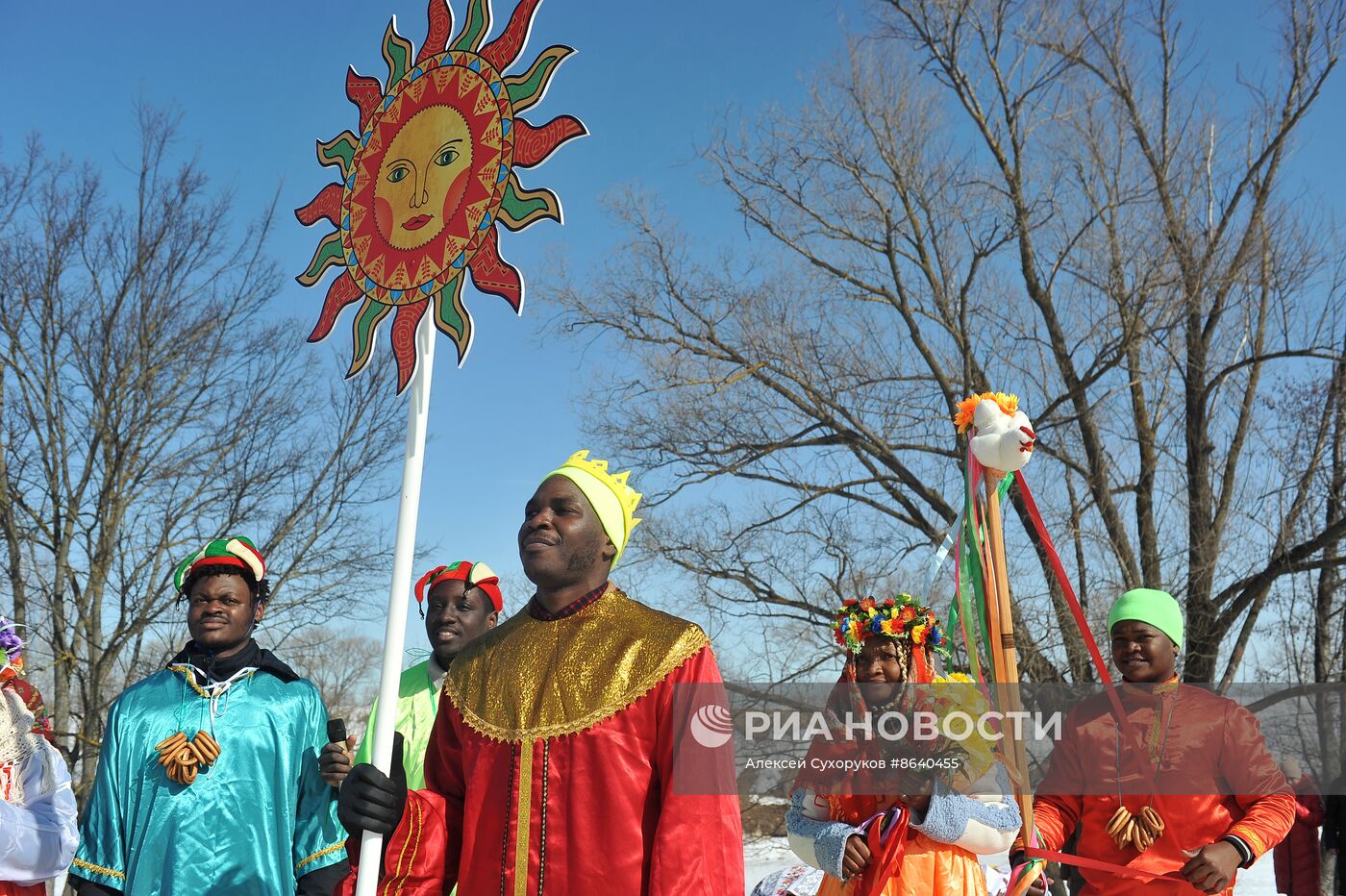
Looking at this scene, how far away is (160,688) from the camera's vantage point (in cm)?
442

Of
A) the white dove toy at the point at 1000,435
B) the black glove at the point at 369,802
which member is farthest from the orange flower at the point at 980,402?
the black glove at the point at 369,802

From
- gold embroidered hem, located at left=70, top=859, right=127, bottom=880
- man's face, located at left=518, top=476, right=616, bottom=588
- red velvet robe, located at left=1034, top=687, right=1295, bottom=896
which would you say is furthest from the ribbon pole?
gold embroidered hem, located at left=70, top=859, right=127, bottom=880

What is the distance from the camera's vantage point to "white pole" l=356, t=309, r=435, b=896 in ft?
9.35

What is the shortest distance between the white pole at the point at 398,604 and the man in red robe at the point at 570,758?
0.06 m

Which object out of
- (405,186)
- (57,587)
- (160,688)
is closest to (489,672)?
(405,186)

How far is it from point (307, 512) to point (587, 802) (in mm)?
11032

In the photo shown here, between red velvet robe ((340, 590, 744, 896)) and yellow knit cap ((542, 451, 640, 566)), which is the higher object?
yellow knit cap ((542, 451, 640, 566))

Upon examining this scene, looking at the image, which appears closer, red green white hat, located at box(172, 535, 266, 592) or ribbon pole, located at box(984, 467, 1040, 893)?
ribbon pole, located at box(984, 467, 1040, 893)

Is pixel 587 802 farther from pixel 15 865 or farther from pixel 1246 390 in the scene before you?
pixel 1246 390

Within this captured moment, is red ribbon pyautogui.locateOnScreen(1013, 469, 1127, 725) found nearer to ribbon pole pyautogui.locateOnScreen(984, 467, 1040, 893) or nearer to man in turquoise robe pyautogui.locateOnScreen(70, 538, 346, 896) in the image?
ribbon pole pyautogui.locateOnScreen(984, 467, 1040, 893)

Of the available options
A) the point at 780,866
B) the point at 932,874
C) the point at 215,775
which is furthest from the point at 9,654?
the point at 780,866

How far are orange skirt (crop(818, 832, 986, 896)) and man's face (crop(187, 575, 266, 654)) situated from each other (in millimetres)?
2463

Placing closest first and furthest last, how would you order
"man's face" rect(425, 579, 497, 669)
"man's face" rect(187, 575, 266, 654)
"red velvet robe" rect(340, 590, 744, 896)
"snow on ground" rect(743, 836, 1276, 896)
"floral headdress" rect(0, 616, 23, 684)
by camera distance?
1. "red velvet robe" rect(340, 590, 744, 896)
2. "man's face" rect(187, 575, 266, 654)
3. "floral headdress" rect(0, 616, 23, 684)
4. "man's face" rect(425, 579, 497, 669)
5. "snow on ground" rect(743, 836, 1276, 896)

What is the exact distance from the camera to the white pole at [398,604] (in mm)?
2850
